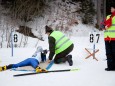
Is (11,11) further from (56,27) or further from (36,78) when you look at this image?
(36,78)

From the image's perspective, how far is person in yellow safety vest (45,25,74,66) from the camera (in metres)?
9.40

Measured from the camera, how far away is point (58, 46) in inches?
380

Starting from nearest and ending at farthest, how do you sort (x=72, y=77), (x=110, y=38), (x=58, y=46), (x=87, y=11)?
(x=72, y=77)
(x=110, y=38)
(x=58, y=46)
(x=87, y=11)

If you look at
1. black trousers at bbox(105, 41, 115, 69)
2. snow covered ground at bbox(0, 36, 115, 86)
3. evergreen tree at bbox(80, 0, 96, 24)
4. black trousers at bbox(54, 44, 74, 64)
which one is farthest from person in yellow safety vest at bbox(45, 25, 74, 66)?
evergreen tree at bbox(80, 0, 96, 24)

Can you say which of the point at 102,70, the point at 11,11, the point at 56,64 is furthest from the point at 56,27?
the point at 102,70

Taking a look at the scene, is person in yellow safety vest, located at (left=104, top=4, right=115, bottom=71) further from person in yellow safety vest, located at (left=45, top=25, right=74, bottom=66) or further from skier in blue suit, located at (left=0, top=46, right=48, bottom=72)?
skier in blue suit, located at (left=0, top=46, right=48, bottom=72)

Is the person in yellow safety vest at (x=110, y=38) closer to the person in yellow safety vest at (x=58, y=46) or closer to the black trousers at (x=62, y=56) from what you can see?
the person in yellow safety vest at (x=58, y=46)

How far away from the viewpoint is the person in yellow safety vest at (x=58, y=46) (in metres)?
9.40

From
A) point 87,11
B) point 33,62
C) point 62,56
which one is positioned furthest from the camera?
point 87,11

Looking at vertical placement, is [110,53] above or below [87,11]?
below

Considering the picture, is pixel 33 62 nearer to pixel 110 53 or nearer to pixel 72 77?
pixel 72 77

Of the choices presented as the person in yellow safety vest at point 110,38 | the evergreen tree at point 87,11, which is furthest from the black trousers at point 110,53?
the evergreen tree at point 87,11

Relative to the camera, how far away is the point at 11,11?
18.8m

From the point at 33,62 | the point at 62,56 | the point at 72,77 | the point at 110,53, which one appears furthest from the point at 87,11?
the point at 72,77
